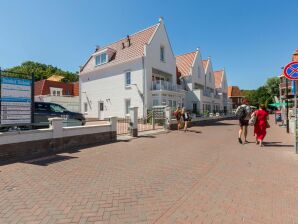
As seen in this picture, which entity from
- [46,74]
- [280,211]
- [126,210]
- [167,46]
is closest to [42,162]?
[126,210]

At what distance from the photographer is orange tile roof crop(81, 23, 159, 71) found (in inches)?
973

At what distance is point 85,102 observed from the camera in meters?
30.5

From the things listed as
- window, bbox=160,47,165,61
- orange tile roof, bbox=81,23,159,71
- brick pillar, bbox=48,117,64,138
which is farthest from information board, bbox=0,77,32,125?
window, bbox=160,47,165,61

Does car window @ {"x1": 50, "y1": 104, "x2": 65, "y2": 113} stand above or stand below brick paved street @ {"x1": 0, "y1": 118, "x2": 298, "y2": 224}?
above

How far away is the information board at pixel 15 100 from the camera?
26.7 ft

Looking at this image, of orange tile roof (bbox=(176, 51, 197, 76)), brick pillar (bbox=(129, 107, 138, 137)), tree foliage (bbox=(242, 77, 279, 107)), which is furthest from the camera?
tree foliage (bbox=(242, 77, 279, 107))

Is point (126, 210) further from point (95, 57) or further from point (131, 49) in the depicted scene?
point (95, 57)

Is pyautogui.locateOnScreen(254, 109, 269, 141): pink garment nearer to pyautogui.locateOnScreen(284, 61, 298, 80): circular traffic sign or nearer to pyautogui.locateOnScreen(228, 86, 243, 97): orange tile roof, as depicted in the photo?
pyautogui.locateOnScreen(284, 61, 298, 80): circular traffic sign

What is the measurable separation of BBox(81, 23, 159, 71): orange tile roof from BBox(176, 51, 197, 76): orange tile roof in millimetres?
9388

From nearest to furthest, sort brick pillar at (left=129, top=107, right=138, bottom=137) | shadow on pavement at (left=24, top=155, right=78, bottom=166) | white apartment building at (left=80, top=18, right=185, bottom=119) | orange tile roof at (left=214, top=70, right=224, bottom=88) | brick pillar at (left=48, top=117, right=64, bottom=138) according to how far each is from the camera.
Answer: shadow on pavement at (left=24, top=155, right=78, bottom=166), brick pillar at (left=48, top=117, right=64, bottom=138), brick pillar at (left=129, top=107, right=138, bottom=137), white apartment building at (left=80, top=18, right=185, bottom=119), orange tile roof at (left=214, top=70, right=224, bottom=88)

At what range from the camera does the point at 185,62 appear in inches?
1375

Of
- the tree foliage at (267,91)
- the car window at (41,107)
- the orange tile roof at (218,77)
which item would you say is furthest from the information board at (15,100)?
the tree foliage at (267,91)

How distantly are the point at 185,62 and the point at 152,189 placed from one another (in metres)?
31.6

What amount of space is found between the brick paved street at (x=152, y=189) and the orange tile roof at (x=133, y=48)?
18014 mm
